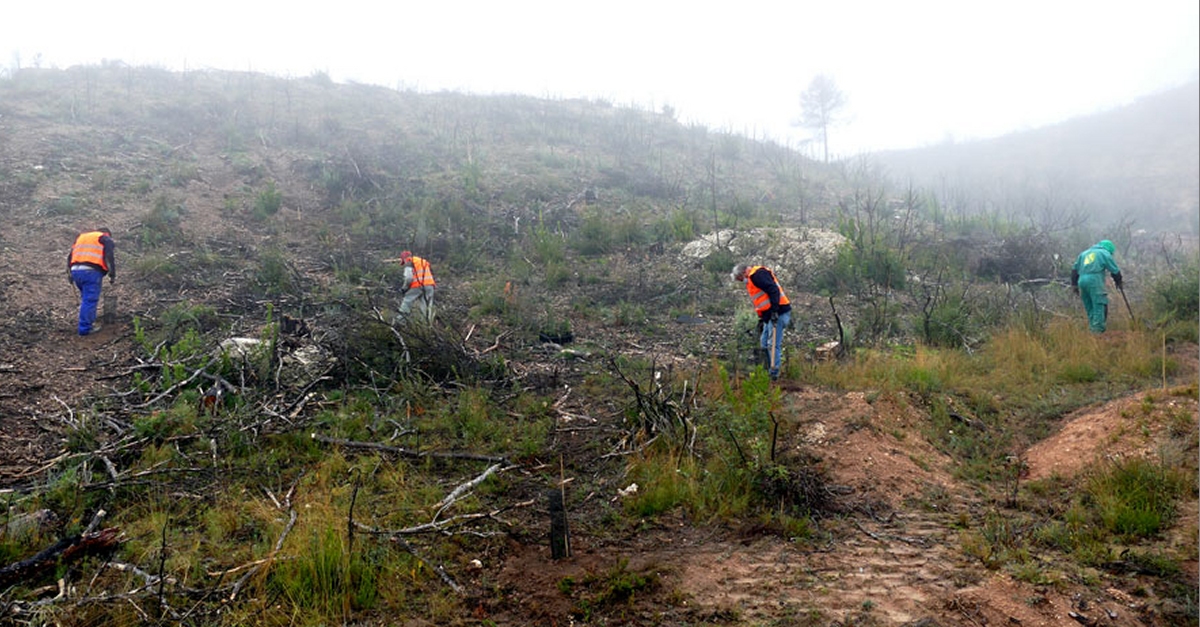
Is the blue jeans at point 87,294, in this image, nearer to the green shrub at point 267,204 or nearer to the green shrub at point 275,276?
the green shrub at point 275,276

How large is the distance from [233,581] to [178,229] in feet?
33.1

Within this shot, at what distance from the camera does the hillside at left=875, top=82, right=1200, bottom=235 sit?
28281 millimetres

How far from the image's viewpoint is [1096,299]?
A: 8.73 metres

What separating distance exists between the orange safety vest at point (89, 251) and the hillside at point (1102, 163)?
2608 cm

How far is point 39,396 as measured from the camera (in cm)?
586

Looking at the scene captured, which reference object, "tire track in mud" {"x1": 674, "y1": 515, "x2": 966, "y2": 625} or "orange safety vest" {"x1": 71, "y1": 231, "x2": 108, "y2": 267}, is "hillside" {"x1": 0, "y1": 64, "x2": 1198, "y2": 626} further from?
"orange safety vest" {"x1": 71, "y1": 231, "x2": 108, "y2": 267}


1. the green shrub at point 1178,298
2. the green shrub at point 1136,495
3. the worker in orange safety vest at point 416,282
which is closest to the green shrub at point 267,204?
the worker in orange safety vest at point 416,282

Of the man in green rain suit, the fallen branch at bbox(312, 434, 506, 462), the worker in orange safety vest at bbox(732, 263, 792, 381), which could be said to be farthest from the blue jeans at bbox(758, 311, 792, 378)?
the man in green rain suit

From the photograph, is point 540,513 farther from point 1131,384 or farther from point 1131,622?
point 1131,384

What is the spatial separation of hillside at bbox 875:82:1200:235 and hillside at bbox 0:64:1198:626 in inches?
724

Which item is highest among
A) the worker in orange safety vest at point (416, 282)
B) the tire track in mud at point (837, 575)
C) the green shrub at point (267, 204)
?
the green shrub at point (267, 204)

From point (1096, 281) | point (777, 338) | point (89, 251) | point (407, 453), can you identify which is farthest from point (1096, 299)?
point (89, 251)

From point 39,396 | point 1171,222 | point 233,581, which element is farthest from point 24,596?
point 1171,222

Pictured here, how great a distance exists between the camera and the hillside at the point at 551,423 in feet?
11.1
